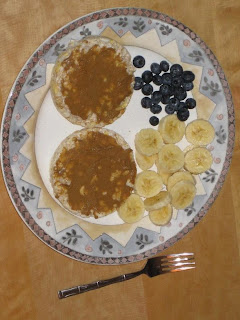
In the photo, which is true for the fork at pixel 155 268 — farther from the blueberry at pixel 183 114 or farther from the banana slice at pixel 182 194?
the blueberry at pixel 183 114

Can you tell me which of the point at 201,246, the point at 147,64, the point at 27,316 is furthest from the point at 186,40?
the point at 27,316

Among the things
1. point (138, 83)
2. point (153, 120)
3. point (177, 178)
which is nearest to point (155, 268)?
point (177, 178)

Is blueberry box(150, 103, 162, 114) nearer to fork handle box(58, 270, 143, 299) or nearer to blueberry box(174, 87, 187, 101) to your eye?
blueberry box(174, 87, 187, 101)

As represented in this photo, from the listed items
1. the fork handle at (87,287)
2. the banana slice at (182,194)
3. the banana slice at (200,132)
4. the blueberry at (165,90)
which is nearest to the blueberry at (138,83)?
the blueberry at (165,90)

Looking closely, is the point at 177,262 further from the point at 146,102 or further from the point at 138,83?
the point at 138,83

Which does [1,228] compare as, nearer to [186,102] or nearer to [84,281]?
[84,281]

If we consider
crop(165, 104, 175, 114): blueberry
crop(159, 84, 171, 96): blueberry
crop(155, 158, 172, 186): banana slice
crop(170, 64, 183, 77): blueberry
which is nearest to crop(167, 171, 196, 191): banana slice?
crop(155, 158, 172, 186): banana slice

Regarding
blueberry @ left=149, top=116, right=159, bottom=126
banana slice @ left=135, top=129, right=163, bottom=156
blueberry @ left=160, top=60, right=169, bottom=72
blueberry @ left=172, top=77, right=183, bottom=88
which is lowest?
banana slice @ left=135, top=129, right=163, bottom=156

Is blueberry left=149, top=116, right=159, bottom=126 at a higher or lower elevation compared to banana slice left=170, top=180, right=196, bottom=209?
higher
